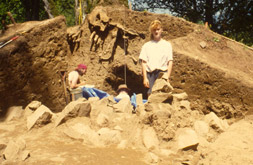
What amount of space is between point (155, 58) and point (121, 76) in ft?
9.45

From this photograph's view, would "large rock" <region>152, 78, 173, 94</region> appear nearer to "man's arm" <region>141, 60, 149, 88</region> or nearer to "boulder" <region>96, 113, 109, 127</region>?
"man's arm" <region>141, 60, 149, 88</region>

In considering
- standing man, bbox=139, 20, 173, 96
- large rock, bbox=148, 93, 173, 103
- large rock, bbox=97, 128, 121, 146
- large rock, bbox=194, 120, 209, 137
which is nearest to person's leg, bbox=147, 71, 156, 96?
standing man, bbox=139, 20, 173, 96

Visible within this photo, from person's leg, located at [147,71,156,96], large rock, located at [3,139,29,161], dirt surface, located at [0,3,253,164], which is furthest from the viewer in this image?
person's leg, located at [147,71,156,96]

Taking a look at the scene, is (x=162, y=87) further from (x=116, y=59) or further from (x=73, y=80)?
(x=116, y=59)

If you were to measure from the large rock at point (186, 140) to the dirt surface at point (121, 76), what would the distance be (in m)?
0.09

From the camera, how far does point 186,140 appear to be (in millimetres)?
2949

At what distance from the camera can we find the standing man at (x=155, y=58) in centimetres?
397

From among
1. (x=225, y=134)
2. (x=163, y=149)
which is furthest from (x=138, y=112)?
(x=225, y=134)

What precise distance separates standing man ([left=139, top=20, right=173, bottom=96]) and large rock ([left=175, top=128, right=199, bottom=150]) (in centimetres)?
Answer: 110

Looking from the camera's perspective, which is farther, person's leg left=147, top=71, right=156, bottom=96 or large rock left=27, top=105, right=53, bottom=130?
person's leg left=147, top=71, right=156, bottom=96

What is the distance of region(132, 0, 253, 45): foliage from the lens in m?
9.74

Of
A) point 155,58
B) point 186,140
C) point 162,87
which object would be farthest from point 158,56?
point 186,140

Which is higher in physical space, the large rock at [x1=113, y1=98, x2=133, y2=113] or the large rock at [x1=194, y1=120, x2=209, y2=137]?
the large rock at [x1=113, y1=98, x2=133, y2=113]

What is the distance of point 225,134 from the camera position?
3410 mm
